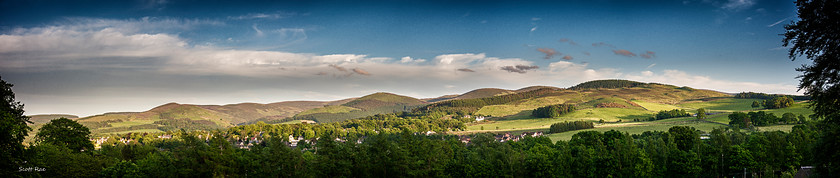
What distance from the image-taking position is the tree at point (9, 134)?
84.6ft

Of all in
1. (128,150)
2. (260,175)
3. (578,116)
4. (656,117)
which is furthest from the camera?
(578,116)

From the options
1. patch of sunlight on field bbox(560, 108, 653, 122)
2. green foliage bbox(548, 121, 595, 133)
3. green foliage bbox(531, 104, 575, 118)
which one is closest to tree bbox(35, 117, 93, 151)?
green foliage bbox(548, 121, 595, 133)

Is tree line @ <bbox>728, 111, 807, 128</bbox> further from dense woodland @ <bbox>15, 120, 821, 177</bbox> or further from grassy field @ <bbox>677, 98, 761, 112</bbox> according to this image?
grassy field @ <bbox>677, 98, 761, 112</bbox>

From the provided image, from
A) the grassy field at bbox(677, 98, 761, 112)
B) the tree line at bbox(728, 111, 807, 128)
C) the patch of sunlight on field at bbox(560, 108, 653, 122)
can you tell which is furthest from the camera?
the grassy field at bbox(677, 98, 761, 112)

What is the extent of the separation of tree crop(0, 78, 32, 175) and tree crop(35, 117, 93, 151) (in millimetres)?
25207

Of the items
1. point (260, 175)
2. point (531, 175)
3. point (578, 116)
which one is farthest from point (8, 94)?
point (578, 116)

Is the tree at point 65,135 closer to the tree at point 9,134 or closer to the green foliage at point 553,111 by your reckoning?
the tree at point 9,134

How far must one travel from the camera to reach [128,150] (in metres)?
72.4

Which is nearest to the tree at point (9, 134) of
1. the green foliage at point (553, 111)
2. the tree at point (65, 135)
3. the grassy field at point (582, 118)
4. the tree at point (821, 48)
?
the tree at point (65, 135)

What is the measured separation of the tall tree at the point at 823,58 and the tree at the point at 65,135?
6723 cm

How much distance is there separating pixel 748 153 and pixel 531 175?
26.6 metres

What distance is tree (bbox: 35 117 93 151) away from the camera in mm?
51772

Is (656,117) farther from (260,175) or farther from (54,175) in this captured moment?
(54,175)

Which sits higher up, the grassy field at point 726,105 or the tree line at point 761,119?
the grassy field at point 726,105
